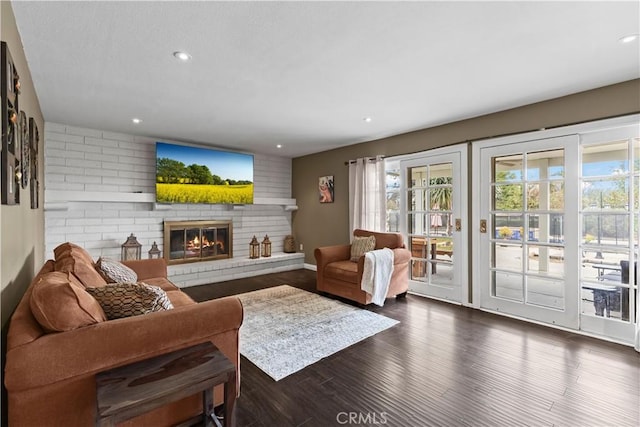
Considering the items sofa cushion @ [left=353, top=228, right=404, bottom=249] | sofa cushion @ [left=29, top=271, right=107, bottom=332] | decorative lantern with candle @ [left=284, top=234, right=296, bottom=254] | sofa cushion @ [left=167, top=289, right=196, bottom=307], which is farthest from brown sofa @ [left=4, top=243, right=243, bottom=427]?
decorative lantern with candle @ [left=284, top=234, right=296, bottom=254]

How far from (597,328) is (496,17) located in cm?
300

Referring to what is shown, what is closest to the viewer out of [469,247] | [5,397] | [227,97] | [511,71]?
[5,397]

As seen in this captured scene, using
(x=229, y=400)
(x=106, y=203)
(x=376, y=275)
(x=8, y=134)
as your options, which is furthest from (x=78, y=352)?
(x=106, y=203)

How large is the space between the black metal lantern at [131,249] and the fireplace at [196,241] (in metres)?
0.44

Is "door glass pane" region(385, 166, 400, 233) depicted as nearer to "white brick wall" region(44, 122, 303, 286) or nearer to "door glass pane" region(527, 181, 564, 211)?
"door glass pane" region(527, 181, 564, 211)

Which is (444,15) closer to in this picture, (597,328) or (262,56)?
(262,56)

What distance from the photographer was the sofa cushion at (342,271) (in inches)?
152

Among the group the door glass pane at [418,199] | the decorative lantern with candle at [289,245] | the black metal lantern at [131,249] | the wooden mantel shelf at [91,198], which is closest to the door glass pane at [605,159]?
the door glass pane at [418,199]

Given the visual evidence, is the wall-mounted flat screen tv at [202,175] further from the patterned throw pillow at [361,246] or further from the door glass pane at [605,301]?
the door glass pane at [605,301]

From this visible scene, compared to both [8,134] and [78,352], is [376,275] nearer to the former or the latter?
[78,352]

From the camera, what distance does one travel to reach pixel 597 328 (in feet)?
9.59

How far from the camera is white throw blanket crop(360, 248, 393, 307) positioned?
12.0ft

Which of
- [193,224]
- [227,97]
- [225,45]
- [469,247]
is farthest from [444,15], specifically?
[193,224]

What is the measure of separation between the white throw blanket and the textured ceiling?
1.75m
